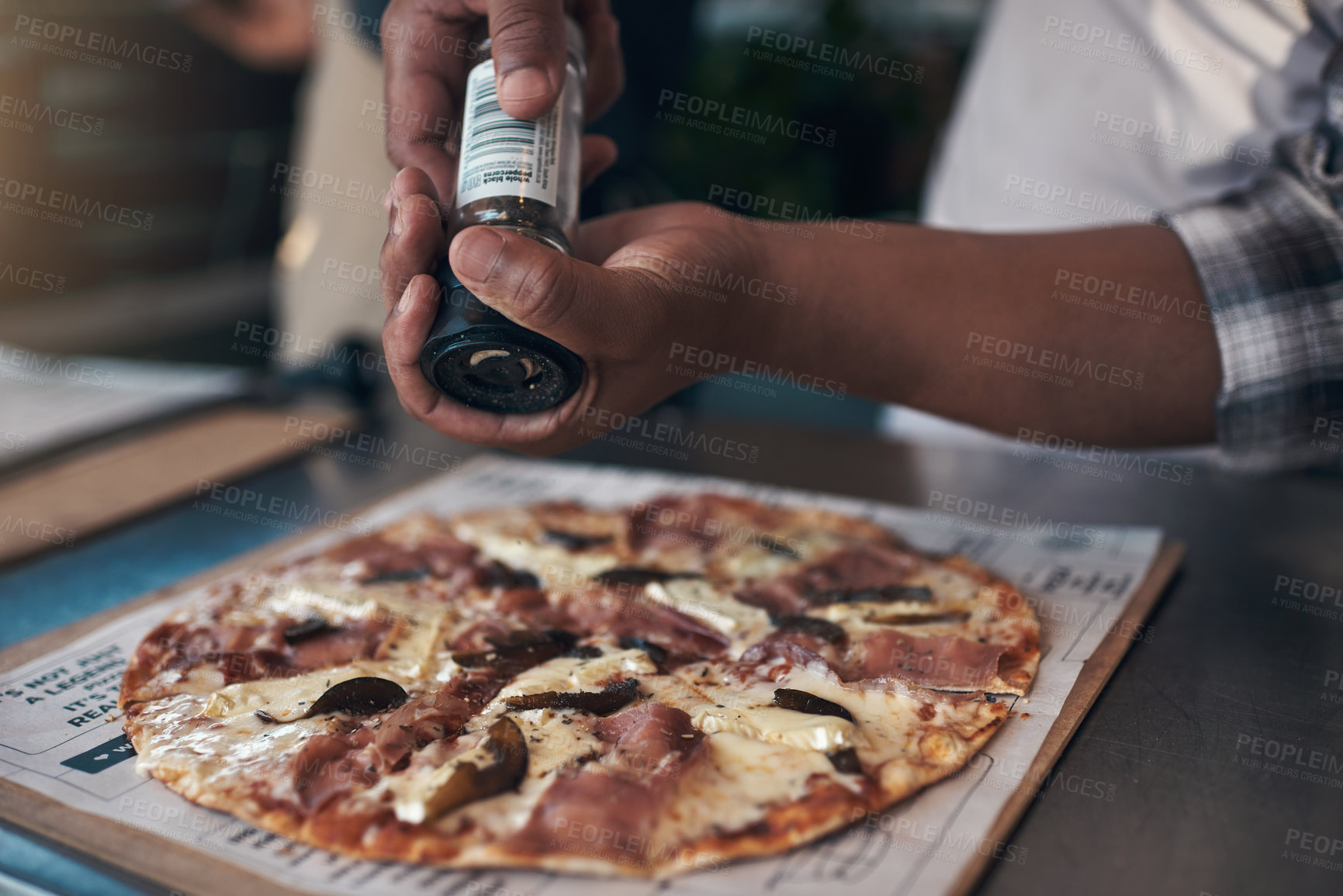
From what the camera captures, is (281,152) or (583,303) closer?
(583,303)

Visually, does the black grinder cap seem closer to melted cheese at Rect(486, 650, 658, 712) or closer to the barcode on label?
the barcode on label

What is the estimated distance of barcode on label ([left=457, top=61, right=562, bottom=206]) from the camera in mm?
922

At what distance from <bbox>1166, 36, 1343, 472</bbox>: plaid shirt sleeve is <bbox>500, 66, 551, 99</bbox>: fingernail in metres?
0.85

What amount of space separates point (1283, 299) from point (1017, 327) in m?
0.30

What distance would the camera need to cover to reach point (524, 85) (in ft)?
3.08

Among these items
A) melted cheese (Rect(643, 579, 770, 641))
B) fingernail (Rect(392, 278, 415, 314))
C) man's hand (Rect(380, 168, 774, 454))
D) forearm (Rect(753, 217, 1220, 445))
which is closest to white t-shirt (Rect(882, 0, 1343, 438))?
forearm (Rect(753, 217, 1220, 445))

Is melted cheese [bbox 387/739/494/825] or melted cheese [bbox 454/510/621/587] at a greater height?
melted cheese [bbox 387/739/494/825]

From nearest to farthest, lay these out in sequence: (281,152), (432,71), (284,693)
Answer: (284,693), (432,71), (281,152)

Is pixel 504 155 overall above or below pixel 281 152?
above

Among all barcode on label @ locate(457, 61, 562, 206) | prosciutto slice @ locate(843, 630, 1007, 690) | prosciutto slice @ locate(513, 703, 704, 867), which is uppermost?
barcode on label @ locate(457, 61, 562, 206)

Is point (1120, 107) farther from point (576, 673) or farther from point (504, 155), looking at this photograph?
point (576, 673)

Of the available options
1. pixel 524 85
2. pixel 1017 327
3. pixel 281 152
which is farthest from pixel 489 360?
pixel 281 152

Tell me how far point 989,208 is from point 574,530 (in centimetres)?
105

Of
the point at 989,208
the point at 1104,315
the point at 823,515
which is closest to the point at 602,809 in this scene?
the point at 823,515
